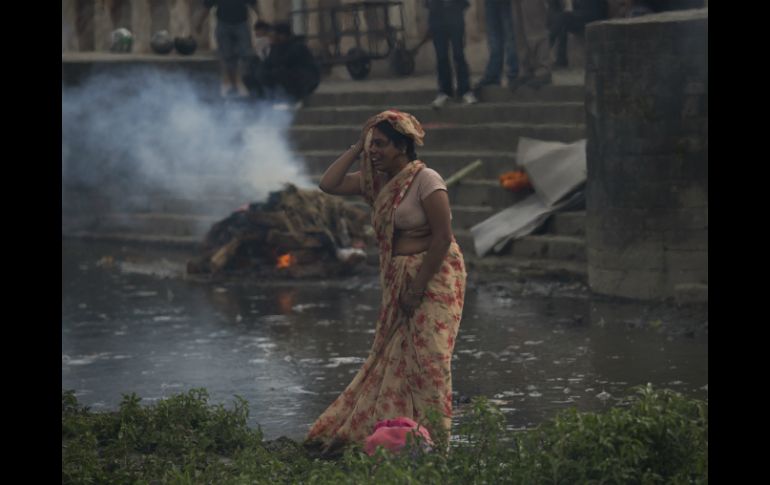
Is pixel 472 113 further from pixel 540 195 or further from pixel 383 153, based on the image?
pixel 383 153

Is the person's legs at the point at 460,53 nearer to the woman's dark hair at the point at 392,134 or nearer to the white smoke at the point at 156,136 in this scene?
the white smoke at the point at 156,136

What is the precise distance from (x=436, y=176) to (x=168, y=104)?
600 inches

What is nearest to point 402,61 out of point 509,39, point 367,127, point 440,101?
point 440,101

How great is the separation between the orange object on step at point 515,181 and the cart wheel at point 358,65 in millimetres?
7475

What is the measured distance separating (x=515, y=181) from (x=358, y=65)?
26.0ft

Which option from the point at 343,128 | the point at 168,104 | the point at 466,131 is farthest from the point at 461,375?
the point at 168,104

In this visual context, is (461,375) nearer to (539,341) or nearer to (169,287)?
(539,341)

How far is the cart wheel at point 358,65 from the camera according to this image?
2423cm

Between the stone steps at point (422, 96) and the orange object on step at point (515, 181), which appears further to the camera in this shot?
the stone steps at point (422, 96)

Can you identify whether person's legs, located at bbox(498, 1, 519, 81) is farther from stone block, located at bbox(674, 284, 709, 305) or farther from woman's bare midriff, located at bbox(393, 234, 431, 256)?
woman's bare midriff, located at bbox(393, 234, 431, 256)

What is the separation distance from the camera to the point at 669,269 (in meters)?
14.2

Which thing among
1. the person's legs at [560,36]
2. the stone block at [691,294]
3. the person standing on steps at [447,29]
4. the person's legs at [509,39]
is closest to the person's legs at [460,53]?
the person standing on steps at [447,29]

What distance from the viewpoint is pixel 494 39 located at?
19.2 m
